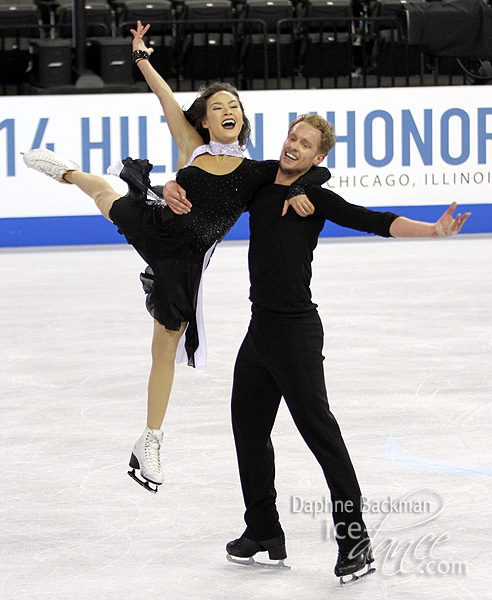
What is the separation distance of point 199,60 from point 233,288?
4.73 metres

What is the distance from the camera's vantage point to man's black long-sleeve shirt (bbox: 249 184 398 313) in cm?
272

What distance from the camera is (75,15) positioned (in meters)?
11.2

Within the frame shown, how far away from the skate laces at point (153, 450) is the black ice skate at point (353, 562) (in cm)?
72

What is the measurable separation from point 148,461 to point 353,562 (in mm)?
780

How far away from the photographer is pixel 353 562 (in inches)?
106

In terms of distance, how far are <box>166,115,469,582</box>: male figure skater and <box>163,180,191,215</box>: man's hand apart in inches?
12.3

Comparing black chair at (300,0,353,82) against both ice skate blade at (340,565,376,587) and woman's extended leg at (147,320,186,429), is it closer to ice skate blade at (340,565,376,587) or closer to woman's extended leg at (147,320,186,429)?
woman's extended leg at (147,320,186,429)

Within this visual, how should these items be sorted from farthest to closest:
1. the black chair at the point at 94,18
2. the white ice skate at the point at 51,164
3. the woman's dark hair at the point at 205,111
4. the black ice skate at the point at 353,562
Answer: the black chair at the point at 94,18, the white ice skate at the point at 51,164, the woman's dark hair at the point at 205,111, the black ice skate at the point at 353,562

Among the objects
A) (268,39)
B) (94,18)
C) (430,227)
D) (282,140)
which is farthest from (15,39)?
(430,227)

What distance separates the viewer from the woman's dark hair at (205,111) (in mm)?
3266

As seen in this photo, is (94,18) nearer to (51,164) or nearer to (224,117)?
(51,164)

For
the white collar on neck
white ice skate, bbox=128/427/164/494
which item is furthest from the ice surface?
the white collar on neck

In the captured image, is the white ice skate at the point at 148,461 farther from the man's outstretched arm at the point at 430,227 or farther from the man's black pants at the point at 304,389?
the man's outstretched arm at the point at 430,227

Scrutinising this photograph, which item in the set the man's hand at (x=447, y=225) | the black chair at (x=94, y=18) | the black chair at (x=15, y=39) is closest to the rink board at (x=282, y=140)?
the black chair at (x=15, y=39)
